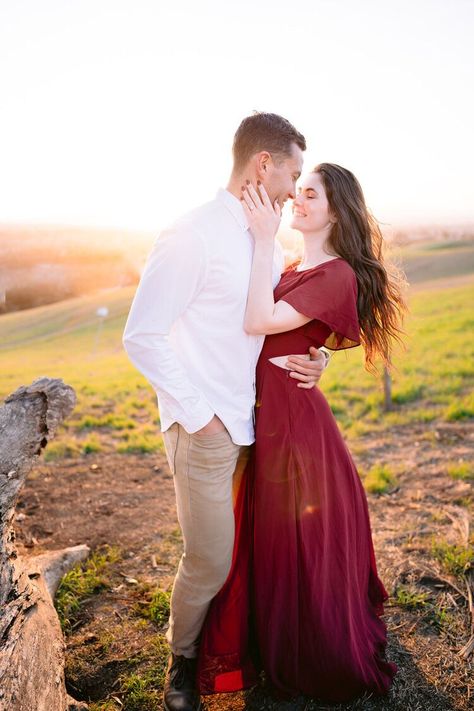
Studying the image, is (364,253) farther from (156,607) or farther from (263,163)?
(156,607)

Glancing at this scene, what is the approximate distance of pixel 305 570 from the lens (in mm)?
3094

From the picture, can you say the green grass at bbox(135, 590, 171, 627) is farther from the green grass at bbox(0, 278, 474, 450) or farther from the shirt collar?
the shirt collar

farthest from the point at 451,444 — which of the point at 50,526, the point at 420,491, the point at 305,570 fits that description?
the point at 50,526

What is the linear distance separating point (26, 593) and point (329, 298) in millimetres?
2395

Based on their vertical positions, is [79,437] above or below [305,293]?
below

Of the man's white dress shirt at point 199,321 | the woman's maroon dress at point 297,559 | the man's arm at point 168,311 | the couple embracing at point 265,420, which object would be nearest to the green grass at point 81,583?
the couple embracing at point 265,420

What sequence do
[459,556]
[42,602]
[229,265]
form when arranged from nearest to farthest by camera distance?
[229,265], [42,602], [459,556]

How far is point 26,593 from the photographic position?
3.02 metres

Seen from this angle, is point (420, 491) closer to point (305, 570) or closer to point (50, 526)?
point (305, 570)

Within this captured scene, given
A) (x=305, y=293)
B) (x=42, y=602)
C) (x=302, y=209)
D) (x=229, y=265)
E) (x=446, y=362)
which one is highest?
(x=302, y=209)

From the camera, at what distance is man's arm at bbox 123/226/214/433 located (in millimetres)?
2619

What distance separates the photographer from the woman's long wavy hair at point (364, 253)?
3.24 meters

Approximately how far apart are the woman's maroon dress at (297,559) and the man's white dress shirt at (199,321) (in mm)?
236

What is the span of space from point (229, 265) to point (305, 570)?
1801 millimetres
